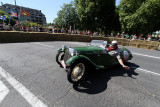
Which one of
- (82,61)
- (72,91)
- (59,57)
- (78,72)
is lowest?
(72,91)

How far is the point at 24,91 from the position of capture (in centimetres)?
257

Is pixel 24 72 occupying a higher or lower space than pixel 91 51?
lower

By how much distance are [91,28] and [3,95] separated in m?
26.0

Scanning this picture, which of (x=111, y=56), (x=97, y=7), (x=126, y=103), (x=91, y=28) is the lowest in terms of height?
(x=126, y=103)

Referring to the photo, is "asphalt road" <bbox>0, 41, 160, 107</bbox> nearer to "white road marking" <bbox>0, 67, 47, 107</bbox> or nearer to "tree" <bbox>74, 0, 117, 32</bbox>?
"white road marking" <bbox>0, 67, 47, 107</bbox>

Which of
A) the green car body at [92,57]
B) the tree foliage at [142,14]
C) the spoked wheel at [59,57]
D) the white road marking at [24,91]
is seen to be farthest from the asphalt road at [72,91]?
the tree foliage at [142,14]

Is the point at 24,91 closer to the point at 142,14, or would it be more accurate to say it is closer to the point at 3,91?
the point at 3,91

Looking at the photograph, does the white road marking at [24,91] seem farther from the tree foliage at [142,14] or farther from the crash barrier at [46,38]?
the tree foliage at [142,14]

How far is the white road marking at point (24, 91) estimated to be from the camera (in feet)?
7.17

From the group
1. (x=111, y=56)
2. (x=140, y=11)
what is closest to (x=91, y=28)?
(x=140, y=11)

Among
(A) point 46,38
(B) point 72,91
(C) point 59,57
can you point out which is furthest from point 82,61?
(A) point 46,38

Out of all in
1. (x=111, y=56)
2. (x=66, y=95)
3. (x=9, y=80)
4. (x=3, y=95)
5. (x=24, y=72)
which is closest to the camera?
(x=3, y=95)

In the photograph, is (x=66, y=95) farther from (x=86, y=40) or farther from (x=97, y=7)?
(x=97, y=7)

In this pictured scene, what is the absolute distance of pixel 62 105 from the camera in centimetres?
219
